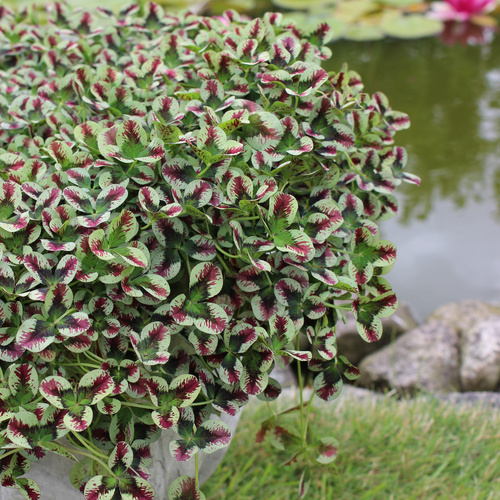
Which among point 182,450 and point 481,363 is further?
point 481,363

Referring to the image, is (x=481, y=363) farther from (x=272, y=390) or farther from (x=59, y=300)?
(x=59, y=300)

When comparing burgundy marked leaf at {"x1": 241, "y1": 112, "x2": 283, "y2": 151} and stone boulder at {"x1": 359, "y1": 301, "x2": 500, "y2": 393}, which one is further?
stone boulder at {"x1": 359, "y1": 301, "x2": 500, "y2": 393}

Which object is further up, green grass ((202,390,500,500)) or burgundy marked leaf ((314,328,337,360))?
burgundy marked leaf ((314,328,337,360))

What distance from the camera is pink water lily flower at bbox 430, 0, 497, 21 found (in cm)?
577

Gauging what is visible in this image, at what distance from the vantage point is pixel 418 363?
2.16 m

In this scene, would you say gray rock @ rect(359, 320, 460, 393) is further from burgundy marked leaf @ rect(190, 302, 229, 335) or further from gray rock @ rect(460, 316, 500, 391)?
burgundy marked leaf @ rect(190, 302, 229, 335)

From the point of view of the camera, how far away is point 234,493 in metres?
1.41

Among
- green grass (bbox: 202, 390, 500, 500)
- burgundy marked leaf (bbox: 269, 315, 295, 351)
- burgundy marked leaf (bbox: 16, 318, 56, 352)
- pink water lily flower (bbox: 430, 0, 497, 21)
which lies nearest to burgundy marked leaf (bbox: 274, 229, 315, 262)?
burgundy marked leaf (bbox: 269, 315, 295, 351)

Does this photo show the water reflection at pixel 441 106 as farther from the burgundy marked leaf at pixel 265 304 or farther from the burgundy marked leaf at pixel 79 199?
the burgundy marked leaf at pixel 79 199

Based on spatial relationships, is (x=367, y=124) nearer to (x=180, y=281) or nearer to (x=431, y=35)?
(x=180, y=281)

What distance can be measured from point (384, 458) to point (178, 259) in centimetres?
103

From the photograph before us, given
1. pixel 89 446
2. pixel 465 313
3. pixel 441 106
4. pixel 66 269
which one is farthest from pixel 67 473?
pixel 441 106

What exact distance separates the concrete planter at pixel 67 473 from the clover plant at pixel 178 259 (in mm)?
73

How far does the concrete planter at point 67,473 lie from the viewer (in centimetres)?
93
